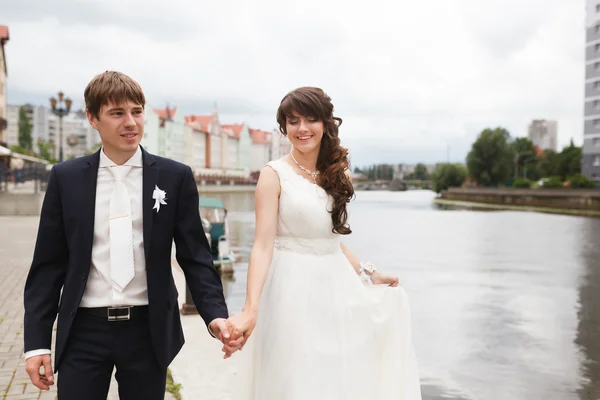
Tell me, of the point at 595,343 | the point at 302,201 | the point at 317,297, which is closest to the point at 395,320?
the point at 317,297

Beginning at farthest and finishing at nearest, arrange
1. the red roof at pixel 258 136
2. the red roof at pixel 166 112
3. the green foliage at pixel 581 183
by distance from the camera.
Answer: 1. the red roof at pixel 258 136
2. the red roof at pixel 166 112
3. the green foliage at pixel 581 183

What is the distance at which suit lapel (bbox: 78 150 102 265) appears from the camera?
2.39 metres

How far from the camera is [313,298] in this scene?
323cm

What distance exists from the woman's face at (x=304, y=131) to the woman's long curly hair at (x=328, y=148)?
3 centimetres

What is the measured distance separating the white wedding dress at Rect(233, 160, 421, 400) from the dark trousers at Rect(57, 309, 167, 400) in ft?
2.90

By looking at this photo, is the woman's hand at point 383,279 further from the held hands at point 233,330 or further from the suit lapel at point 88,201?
the suit lapel at point 88,201

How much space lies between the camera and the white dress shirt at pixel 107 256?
2.42 m

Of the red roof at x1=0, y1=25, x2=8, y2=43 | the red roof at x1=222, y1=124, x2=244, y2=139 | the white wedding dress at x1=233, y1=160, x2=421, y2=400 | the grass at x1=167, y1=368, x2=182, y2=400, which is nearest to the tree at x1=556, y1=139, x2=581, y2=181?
the red roof at x1=222, y1=124, x2=244, y2=139

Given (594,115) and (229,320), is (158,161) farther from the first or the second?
(594,115)

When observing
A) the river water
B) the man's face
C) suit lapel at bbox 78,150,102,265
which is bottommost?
the river water

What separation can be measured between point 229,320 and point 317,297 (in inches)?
28.6

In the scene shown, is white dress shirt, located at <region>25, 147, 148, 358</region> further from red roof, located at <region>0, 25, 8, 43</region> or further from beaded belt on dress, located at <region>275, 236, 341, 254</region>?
red roof, located at <region>0, 25, 8, 43</region>

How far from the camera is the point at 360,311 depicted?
3.30m

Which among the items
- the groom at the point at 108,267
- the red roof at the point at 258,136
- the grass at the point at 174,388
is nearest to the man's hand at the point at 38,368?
the groom at the point at 108,267
